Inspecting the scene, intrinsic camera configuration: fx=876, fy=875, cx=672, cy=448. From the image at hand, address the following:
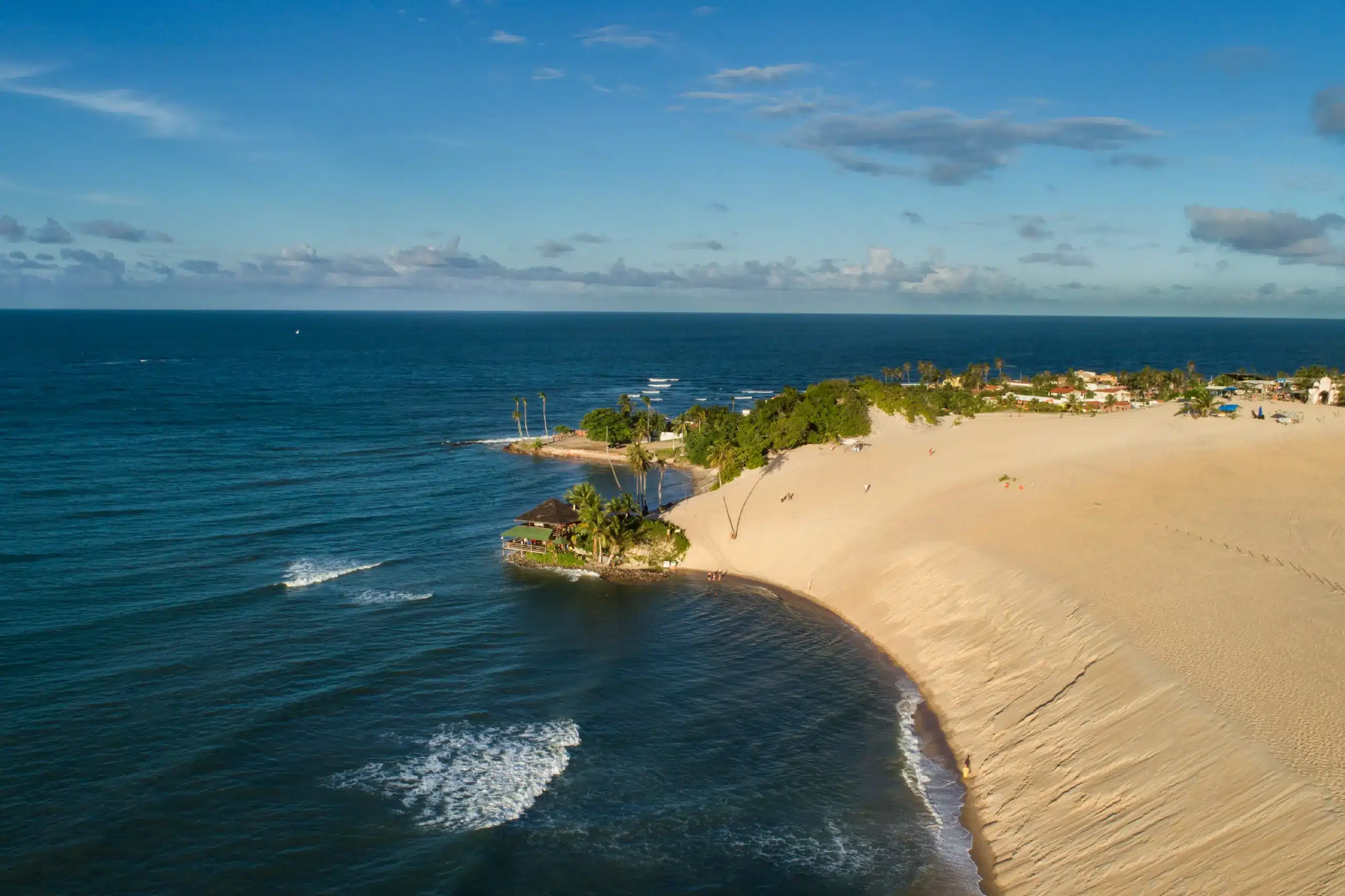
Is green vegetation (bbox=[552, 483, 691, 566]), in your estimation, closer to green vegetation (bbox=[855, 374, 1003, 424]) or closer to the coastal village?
the coastal village

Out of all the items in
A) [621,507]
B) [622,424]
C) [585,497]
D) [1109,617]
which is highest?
[622,424]

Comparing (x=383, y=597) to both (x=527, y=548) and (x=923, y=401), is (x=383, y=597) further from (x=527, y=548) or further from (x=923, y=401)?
(x=923, y=401)

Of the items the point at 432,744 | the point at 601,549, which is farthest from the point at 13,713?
the point at 601,549

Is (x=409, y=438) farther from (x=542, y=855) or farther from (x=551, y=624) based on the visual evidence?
(x=542, y=855)

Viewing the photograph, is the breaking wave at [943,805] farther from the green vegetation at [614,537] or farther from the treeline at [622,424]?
the treeline at [622,424]

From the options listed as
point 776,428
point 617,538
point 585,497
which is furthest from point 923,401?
point 585,497

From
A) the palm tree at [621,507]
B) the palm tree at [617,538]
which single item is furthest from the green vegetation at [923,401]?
the palm tree at [617,538]
